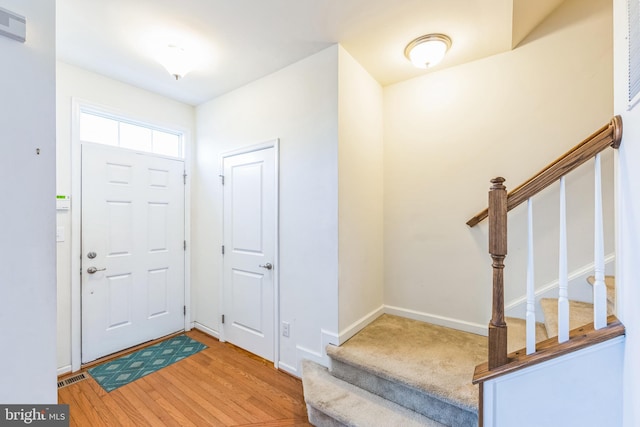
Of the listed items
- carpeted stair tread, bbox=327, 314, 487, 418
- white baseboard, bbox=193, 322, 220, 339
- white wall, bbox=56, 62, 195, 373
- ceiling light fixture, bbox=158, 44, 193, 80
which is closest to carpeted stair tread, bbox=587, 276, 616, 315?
carpeted stair tread, bbox=327, 314, 487, 418

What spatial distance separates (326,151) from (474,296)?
1.76 m

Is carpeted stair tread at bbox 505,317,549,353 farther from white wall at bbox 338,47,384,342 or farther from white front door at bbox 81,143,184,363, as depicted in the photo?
white front door at bbox 81,143,184,363

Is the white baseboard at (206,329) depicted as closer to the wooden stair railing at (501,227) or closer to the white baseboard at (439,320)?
the white baseboard at (439,320)

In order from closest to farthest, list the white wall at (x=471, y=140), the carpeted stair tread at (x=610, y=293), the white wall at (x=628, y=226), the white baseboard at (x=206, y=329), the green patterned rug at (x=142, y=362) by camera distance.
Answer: the white wall at (x=628, y=226) → the carpeted stair tread at (x=610, y=293) → the white wall at (x=471, y=140) → the green patterned rug at (x=142, y=362) → the white baseboard at (x=206, y=329)

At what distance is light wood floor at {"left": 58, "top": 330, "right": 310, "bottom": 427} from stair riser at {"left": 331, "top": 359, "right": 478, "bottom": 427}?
1.34ft

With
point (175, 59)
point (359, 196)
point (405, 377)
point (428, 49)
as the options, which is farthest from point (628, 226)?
point (175, 59)

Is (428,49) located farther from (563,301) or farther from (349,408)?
(349,408)

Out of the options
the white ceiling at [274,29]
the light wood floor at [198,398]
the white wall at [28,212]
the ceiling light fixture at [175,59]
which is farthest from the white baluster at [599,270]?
the ceiling light fixture at [175,59]

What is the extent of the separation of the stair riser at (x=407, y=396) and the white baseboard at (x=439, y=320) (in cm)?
91

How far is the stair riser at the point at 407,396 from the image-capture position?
4.84ft

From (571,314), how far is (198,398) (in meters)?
2.69

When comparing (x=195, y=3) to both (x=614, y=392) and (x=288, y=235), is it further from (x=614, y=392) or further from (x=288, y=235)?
(x=614, y=392)

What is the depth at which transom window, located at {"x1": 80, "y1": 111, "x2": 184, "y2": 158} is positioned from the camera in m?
2.47

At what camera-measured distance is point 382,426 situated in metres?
1.50
